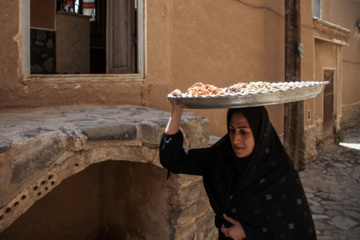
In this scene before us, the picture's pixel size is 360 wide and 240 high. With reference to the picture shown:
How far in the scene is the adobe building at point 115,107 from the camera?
7.65 feet

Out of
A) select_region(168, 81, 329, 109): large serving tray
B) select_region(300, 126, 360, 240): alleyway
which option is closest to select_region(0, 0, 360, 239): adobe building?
select_region(168, 81, 329, 109): large serving tray

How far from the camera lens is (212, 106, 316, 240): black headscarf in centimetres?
188

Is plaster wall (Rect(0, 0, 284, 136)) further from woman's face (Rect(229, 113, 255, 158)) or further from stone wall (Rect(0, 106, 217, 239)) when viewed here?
woman's face (Rect(229, 113, 255, 158))

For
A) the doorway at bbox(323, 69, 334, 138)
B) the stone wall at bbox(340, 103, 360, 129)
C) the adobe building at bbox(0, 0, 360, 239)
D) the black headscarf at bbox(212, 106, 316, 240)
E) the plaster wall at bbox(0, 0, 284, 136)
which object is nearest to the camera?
the black headscarf at bbox(212, 106, 316, 240)

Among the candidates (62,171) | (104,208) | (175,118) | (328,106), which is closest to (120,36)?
(104,208)

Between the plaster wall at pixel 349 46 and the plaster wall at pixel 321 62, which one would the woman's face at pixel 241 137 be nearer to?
the plaster wall at pixel 321 62

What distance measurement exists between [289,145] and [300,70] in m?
1.63

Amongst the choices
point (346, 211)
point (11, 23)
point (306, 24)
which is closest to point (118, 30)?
point (11, 23)

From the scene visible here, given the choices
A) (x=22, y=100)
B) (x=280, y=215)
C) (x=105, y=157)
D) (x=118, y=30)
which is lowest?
(x=280, y=215)

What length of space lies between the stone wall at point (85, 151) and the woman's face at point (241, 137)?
1074 mm

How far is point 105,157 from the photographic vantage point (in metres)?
2.67

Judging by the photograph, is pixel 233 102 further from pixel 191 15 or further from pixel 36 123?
pixel 191 15

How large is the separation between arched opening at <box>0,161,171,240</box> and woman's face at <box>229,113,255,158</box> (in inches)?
57.2

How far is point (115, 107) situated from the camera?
372 centimetres
